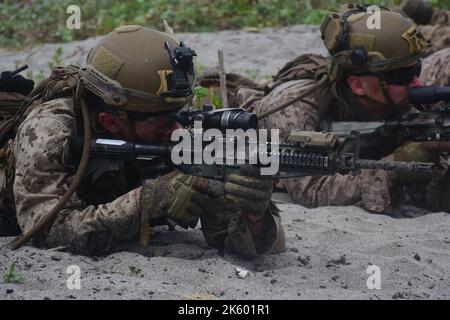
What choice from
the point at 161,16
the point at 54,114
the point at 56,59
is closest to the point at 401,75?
the point at 54,114

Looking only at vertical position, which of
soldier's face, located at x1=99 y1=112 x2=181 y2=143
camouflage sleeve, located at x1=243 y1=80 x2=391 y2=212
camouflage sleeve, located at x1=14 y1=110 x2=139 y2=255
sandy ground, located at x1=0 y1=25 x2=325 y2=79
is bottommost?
sandy ground, located at x1=0 y1=25 x2=325 y2=79

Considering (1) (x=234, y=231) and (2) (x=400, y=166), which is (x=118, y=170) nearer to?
(1) (x=234, y=231)

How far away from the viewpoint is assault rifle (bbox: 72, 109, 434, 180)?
13.6 feet

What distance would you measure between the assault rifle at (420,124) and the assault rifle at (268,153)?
1.47 meters

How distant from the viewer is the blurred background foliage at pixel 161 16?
12250 millimetres

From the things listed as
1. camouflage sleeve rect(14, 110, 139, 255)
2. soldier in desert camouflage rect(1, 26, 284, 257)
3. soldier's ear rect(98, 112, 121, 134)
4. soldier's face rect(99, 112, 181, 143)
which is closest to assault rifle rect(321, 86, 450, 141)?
soldier in desert camouflage rect(1, 26, 284, 257)

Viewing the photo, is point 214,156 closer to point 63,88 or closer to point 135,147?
point 135,147

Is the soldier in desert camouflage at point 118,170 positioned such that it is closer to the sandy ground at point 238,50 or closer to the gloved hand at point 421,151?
the gloved hand at point 421,151

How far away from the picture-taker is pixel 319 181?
6129mm

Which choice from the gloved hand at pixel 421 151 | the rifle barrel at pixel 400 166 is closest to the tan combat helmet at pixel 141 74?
the rifle barrel at pixel 400 166

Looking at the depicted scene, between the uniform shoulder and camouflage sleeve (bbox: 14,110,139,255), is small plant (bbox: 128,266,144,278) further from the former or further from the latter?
the uniform shoulder

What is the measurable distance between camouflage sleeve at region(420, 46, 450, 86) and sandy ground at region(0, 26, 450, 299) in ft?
5.39

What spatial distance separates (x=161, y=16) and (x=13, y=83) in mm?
7672
